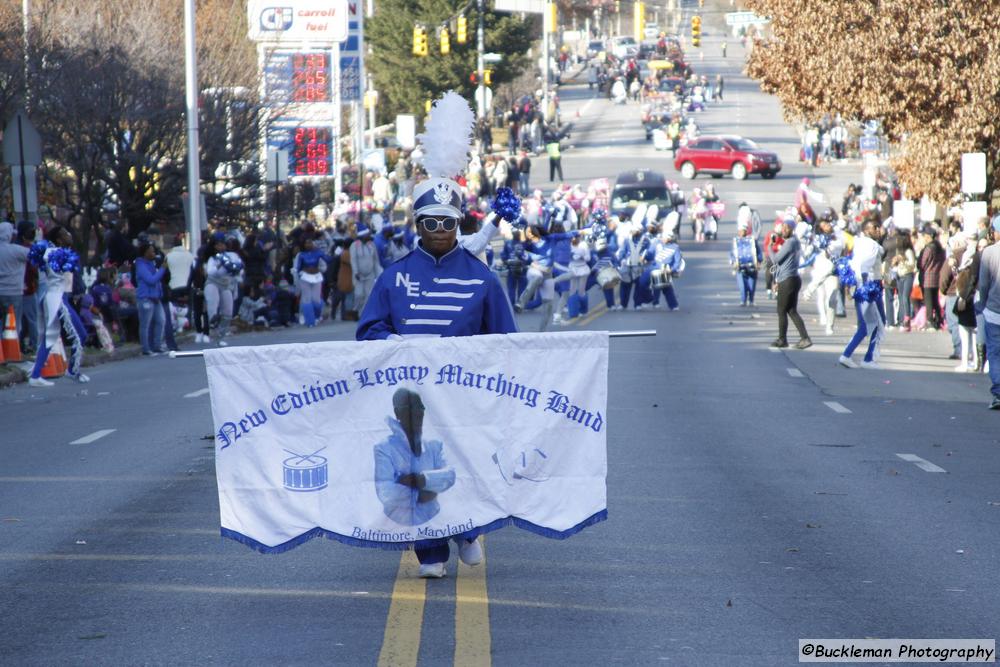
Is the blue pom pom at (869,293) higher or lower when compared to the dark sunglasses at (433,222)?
lower

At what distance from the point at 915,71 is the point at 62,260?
1457cm

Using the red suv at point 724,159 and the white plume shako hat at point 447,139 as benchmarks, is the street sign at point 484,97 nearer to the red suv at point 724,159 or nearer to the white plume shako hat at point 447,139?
the red suv at point 724,159

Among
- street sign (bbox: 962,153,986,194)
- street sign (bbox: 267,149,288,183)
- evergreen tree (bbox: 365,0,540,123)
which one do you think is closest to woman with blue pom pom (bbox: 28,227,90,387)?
street sign (bbox: 267,149,288,183)

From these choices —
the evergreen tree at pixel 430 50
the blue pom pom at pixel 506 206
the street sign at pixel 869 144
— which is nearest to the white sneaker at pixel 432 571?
the blue pom pom at pixel 506 206

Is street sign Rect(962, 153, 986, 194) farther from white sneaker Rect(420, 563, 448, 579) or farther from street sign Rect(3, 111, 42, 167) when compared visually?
white sneaker Rect(420, 563, 448, 579)

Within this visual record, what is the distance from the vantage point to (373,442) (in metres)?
8.03

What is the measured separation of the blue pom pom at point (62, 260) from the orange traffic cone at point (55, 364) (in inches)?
56.6

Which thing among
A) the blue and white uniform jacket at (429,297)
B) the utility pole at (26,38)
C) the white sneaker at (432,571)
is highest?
the utility pole at (26,38)

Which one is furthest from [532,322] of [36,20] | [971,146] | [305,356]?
[305,356]

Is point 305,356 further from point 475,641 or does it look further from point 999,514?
point 999,514

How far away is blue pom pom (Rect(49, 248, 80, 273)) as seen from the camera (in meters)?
19.6

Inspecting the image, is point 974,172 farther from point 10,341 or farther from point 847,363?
point 10,341

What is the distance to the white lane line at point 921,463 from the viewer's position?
12.5 meters

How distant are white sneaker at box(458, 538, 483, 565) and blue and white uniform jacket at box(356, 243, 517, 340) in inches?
41.2
